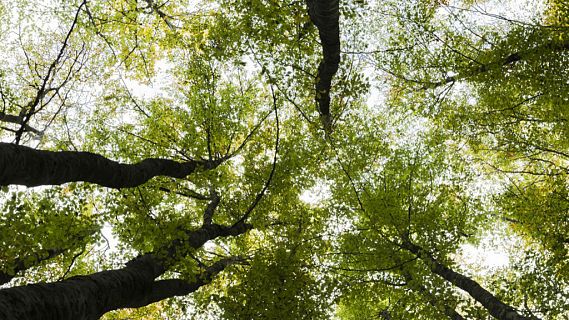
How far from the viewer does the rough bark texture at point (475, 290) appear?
25.8 ft

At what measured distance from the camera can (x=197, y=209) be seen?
1383 centimetres

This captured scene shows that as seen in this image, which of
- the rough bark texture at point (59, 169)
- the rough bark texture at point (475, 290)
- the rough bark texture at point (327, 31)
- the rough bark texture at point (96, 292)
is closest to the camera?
the rough bark texture at point (59, 169)

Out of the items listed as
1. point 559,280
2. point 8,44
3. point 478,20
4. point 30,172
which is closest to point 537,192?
point 559,280

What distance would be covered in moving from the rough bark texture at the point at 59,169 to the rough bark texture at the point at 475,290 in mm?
6788

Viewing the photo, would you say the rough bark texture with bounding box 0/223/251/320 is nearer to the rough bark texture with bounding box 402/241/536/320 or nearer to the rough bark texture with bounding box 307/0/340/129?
the rough bark texture with bounding box 307/0/340/129

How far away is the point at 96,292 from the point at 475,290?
8.37m

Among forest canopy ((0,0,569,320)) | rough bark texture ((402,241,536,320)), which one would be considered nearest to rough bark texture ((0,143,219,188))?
forest canopy ((0,0,569,320))

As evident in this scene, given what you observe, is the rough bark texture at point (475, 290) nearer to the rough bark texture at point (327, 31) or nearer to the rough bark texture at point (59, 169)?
the rough bark texture at point (327, 31)

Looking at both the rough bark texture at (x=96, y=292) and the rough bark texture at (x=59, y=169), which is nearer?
the rough bark texture at (x=59, y=169)

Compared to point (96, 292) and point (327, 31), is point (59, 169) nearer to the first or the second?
point (96, 292)

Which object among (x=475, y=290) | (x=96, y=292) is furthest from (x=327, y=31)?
(x=475, y=290)

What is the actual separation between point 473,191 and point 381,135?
12.5 ft

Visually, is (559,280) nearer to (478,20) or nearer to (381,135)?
(381,135)

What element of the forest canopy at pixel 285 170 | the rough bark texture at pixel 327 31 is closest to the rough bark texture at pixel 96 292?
the forest canopy at pixel 285 170
